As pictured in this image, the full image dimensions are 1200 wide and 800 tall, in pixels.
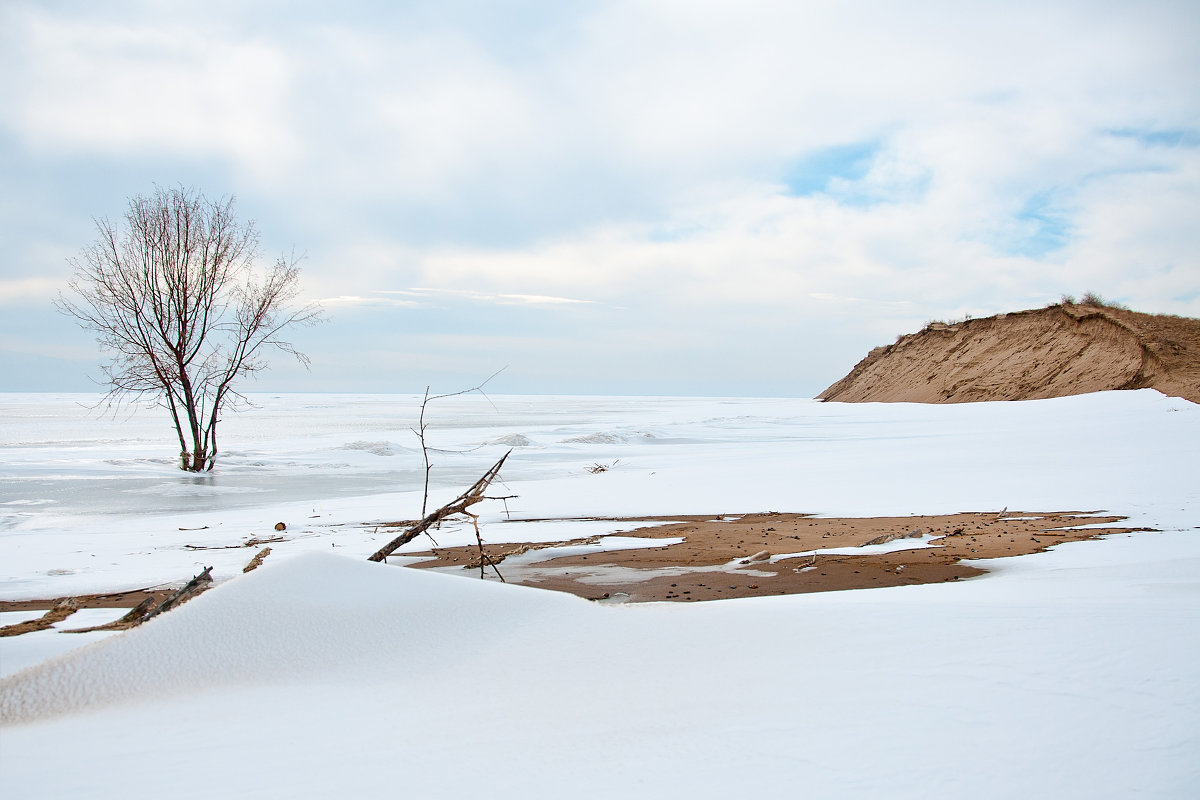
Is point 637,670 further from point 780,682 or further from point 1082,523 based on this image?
point 1082,523

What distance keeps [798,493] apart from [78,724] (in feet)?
26.5

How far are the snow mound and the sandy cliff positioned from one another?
20361mm

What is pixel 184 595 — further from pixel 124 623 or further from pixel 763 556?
pixel 763 556

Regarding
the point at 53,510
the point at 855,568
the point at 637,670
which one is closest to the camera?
the point at 637,670

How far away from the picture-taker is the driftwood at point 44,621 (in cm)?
352

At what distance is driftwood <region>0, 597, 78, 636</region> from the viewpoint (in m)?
3.52

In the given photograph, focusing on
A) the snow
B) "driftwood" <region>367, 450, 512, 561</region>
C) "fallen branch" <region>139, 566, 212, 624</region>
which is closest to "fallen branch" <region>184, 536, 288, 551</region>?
the snow

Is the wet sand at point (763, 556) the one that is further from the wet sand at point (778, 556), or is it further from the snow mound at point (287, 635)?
the snow mound at point (287, 635)

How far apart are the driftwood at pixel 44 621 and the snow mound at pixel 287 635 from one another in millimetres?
1256

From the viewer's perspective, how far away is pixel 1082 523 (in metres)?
6.40

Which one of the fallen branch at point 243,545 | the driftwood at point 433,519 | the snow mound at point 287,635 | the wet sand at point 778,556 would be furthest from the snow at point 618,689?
the driftwood at point 433,519

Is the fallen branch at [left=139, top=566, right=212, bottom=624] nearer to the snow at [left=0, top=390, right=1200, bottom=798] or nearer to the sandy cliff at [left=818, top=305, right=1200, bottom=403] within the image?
the snow at [left=0, top=390, right=1200, bottom=798]

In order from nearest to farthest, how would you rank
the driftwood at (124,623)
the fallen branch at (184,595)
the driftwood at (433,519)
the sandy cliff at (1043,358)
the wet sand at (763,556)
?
the fallen branch at (184,595) < the driftwood at (124,623) < the wet sand at (763,556) < the driftwood at (433,519) < the sandy cliff at (1043,358)

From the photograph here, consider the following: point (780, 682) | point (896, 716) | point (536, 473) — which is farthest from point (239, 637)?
point (536, 473)
